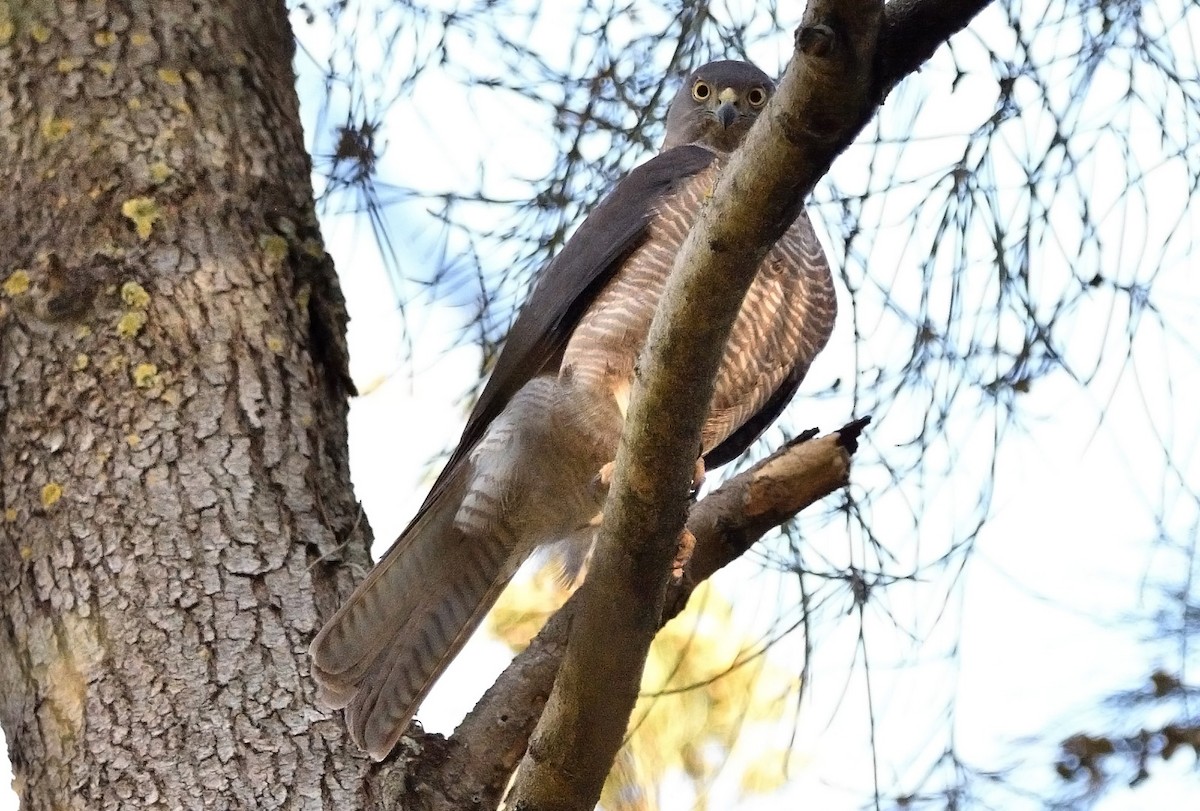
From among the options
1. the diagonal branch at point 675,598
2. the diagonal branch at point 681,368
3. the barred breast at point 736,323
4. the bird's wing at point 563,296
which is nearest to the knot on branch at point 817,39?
the diagonal branch at point 681,368

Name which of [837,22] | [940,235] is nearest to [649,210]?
[940,235]

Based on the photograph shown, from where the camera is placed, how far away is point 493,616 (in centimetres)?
360

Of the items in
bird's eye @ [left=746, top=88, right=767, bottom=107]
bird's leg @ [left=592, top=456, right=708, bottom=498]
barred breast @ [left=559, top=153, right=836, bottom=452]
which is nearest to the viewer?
bird's leg @ [left=592, top=456, right=708, bottom=498]

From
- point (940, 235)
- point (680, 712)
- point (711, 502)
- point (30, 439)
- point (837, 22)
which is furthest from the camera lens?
point (680, 712)

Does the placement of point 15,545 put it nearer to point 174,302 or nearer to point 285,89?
point 174,302

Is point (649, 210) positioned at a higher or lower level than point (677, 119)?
lower

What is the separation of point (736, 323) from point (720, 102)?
120 cm

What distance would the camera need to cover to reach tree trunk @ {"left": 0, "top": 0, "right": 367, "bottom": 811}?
2451 mm

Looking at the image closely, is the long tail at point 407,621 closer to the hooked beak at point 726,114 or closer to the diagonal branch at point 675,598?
the diagonal branch at point 675,598

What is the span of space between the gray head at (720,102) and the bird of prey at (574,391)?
0.53 m

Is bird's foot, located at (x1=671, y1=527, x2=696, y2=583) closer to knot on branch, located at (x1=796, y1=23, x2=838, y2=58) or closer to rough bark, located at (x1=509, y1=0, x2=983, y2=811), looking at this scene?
rough bark, located at (x1=509, y1=0, x2=983, y2=811)

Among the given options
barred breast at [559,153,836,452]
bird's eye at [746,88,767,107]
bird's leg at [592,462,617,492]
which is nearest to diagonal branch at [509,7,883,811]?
bird's leg at [592,462,617,492]

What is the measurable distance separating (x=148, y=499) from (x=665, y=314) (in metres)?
1.22

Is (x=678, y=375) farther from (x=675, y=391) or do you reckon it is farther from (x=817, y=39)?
(x=817, y=39)
